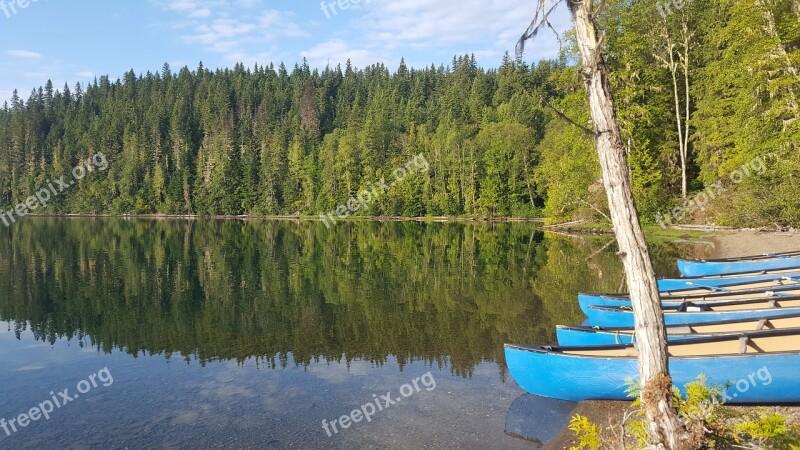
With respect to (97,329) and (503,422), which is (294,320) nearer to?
(97,329)

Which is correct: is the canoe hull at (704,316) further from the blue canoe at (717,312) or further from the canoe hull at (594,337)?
the canoe hull at (594,337)

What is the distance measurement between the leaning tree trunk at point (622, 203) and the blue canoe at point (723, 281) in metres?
10.2

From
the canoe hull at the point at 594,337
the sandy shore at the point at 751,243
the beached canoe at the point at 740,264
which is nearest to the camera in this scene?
the canoe hull at the point at 594,337

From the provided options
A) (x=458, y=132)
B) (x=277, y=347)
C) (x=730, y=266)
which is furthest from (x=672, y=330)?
(x=458, y=132)

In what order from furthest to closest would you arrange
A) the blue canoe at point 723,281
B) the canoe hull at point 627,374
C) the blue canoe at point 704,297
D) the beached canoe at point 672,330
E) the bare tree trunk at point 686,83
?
the bare tree trunk at point 686,83, the blue canoe at point 723,281, the blue canoe at point 704,297, the beached canoe at point 672,330, the canoe hull at point 627,374

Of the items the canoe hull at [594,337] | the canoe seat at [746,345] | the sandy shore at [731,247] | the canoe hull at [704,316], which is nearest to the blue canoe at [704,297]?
the canoe hull at [704,316]

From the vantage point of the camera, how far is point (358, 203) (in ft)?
297

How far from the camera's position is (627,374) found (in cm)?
842

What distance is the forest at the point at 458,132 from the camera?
101 feet

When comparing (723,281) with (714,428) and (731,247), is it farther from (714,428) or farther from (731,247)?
(731,247)

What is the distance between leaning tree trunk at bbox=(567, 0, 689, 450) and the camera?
17.6ft

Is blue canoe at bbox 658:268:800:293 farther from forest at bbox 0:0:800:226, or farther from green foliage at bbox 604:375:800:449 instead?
green foliage at bbox 604:375:800:449

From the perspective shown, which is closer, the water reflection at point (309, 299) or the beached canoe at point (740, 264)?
the water reflection at point (309, 299)

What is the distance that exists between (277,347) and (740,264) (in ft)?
53.4
